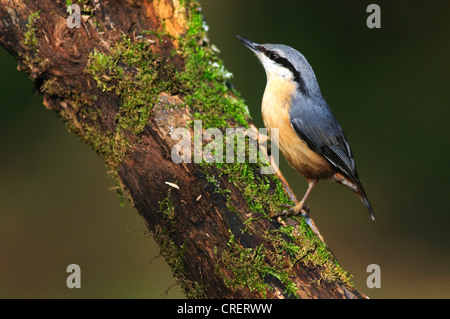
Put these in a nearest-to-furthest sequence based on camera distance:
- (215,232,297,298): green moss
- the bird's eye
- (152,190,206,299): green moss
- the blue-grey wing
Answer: (215,232,297,298): green moss < (152,190,206,299): green moss < the blue-grey wing < the bird's eye

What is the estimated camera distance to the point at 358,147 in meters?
6.17

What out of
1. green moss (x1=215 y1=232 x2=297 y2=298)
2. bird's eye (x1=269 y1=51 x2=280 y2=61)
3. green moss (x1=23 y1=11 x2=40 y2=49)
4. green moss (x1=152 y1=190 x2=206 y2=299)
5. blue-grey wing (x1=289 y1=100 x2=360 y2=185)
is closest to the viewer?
green moss (x1=215 y1=232 x2=297 y2=298)

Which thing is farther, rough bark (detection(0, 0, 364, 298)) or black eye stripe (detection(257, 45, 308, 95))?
black eye stripe (detection(257, 45, 308, 95))

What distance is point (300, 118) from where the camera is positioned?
2895 millimetres

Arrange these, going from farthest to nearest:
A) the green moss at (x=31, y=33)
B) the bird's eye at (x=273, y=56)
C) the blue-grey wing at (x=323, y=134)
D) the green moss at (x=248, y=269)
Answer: the bird's eye at (x=273, y=56) < the blue-grey wing at (x=323, y=134) < the green moss at (x=31, y=33) < the green moss at (x=248, y=269)

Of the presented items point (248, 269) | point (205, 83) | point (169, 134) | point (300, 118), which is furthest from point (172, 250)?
point (300, 118)

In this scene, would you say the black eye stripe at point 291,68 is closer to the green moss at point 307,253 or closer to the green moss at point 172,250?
the green moss at point 307,253

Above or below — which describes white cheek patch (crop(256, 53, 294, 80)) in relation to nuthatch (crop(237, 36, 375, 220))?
above

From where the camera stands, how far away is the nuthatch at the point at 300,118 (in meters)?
2.92

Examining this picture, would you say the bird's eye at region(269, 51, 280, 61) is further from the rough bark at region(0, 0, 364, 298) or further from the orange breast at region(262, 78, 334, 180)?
the rough bark at region(0, 0, 364, 298)

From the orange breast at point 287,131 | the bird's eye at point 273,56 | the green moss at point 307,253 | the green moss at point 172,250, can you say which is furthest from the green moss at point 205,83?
the green moss at point 307,253

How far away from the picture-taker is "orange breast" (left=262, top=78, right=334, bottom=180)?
9.61 feet

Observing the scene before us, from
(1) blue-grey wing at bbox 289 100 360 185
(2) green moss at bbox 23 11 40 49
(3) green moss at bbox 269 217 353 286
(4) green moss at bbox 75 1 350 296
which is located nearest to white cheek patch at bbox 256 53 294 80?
(1) blue-grey wing at bbox 289 100 360 185

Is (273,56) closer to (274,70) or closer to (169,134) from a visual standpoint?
(274,70)
